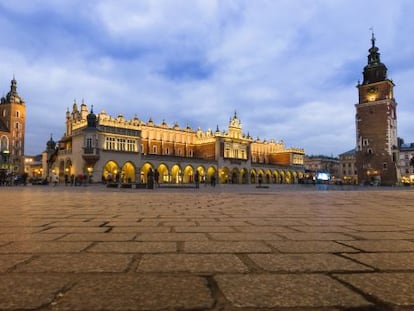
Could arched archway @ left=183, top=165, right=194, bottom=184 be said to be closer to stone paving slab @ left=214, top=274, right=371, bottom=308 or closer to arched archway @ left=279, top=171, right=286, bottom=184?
arched archway @ left=279, top=171, right=286, bottom=184

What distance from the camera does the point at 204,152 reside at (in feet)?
232

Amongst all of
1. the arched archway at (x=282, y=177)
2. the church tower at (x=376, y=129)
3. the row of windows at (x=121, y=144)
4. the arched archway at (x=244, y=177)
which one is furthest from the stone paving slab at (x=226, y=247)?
the arched archway at (x=282, y=177)

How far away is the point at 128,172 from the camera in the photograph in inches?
2056

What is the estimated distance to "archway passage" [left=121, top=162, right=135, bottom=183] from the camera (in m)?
50.6

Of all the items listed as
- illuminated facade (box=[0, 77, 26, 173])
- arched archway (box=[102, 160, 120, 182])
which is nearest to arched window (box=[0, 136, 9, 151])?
illuminated facade (box=[0, 77, 26, 173])

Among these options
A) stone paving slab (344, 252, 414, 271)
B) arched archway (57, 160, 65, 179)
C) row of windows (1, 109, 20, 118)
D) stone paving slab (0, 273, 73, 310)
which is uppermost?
row of windows (1, 109, 20, 118)

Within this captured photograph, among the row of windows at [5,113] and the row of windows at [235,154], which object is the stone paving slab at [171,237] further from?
the row of windows at [5,113]

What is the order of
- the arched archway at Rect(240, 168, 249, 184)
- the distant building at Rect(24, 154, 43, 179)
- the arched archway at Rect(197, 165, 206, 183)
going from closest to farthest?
the arched archway at Rect(197, 165, 206, 183) → the arched archway at Rect(240, 168, 249, 184) → the distant building at Rect(24, 154, 43, 179)

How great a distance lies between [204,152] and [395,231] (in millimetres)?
65817

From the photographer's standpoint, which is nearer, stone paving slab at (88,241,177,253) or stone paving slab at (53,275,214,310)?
stone paving slab at (53,275,214,310)

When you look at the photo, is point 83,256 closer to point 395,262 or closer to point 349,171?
point 395,262

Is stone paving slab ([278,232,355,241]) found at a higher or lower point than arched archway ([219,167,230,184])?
lower

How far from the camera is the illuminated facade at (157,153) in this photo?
47.5 meters

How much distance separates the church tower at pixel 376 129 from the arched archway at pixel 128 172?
41393 mm
